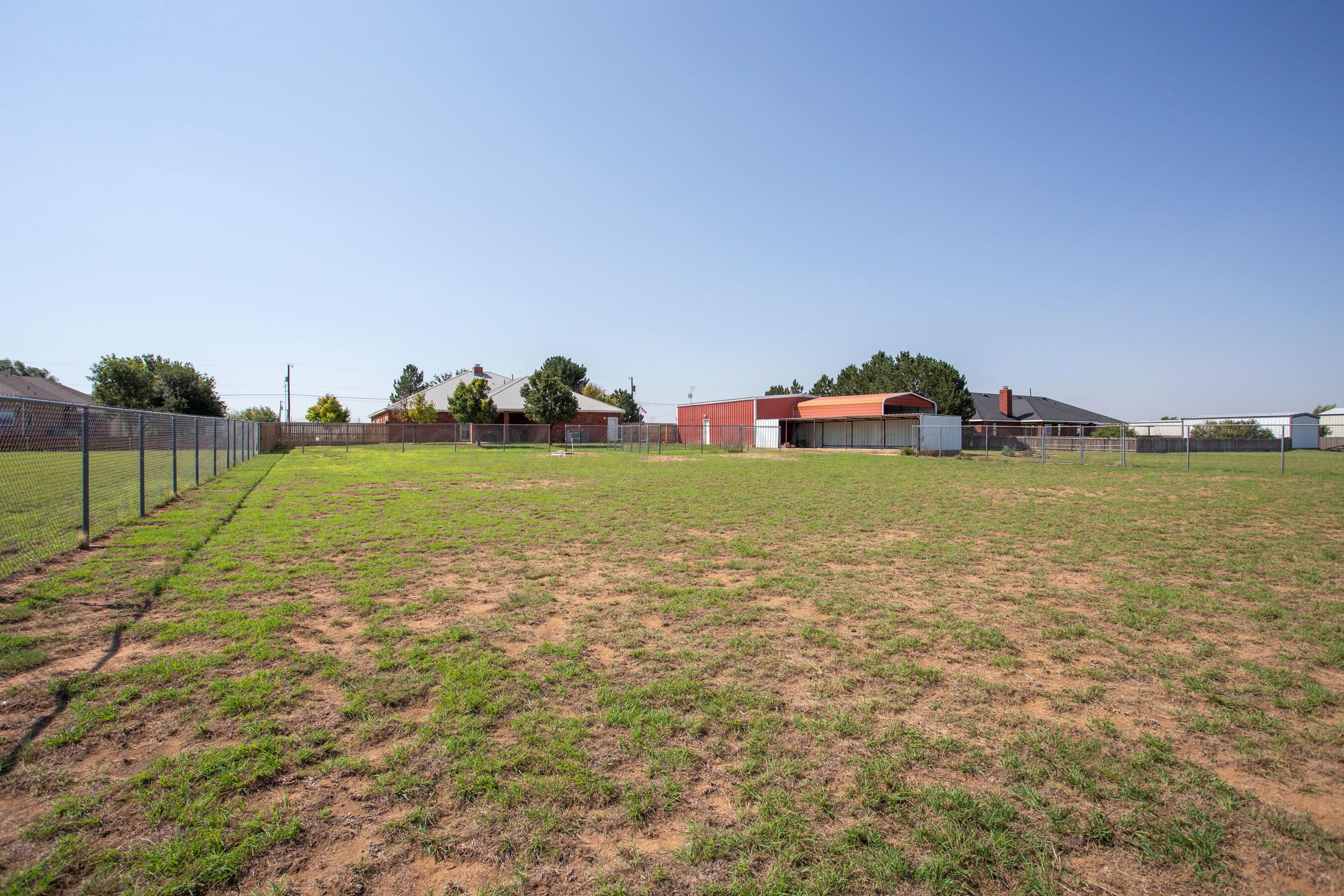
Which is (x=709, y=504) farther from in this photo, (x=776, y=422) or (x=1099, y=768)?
(x=776, y=422)

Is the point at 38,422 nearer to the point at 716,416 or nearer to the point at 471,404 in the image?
the point at 471,404

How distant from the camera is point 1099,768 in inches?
126

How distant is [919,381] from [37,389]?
221ft

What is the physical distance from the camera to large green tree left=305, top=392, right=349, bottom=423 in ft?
192

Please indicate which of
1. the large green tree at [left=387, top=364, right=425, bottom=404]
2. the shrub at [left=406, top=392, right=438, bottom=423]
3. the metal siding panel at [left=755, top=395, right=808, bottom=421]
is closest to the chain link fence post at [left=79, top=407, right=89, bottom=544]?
the metal siding panel at [left=755, top=395, right=808, bottom=421]

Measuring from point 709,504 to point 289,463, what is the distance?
69.8ft

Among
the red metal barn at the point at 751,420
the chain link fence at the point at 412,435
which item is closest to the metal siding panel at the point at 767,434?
the red metal barn at the point at 751,420

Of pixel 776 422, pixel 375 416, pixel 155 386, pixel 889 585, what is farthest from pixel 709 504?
pixel 375 416

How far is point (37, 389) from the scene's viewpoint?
40.0 m

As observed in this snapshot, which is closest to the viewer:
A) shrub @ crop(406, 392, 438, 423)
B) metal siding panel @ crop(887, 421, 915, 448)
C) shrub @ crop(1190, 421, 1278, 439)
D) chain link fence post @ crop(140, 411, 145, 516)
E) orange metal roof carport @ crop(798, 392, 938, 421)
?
chain link fence post @ crop(140, 411, 145, 516)

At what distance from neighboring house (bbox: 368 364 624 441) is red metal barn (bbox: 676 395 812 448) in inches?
332

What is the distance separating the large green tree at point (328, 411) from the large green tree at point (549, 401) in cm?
2216

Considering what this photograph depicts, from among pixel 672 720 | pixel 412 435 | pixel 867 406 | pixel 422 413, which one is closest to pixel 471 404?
pixel 412 435

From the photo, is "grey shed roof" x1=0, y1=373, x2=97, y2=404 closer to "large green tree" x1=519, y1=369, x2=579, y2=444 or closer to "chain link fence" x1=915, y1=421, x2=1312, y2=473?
"large green tree" x1=519, y1=369, x2=579, y2=444
